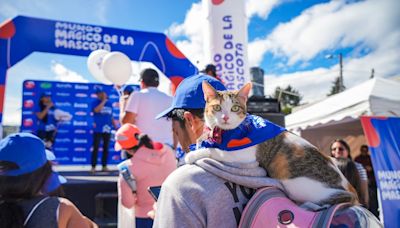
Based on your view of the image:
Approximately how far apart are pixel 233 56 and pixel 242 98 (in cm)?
331

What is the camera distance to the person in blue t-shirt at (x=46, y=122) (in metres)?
5.73

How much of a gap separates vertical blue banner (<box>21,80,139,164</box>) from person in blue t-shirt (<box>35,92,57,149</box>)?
0.93ft

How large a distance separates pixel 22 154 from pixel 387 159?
4.28 metres

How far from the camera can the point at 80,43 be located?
4355 mm

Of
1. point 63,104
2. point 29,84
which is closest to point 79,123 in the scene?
point 63,104

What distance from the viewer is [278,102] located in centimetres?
414

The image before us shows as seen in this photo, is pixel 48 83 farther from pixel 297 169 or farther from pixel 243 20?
pixel 297 169

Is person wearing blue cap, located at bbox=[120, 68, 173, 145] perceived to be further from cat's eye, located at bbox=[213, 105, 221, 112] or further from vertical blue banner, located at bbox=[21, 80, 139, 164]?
vertical blue banner, located at bbox=[21, 80, 139, 164]

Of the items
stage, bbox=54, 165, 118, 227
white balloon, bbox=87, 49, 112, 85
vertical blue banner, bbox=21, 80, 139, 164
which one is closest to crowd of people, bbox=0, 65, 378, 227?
stage, bbox=54, 165, 118, 227

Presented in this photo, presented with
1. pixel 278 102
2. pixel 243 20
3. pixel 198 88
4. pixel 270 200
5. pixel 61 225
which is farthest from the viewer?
pixel 243 20

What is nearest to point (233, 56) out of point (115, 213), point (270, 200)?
point (115, 213)

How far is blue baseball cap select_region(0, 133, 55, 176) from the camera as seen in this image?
1159 mm

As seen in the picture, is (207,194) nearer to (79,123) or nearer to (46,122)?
(46,122)

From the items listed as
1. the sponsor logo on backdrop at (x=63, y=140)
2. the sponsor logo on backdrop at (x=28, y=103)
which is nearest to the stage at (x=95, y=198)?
the sponsor logo on backdrop at (x=63, y=140)
